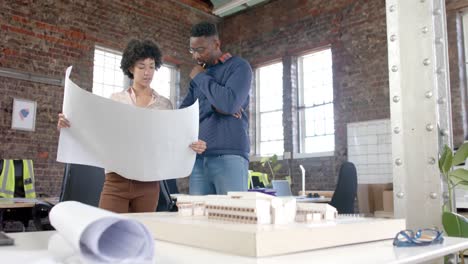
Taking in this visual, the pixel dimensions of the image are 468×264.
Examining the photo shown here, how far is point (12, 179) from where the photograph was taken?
5406 mm

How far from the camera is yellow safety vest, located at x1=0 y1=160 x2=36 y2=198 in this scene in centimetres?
521

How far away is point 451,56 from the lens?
237 inches

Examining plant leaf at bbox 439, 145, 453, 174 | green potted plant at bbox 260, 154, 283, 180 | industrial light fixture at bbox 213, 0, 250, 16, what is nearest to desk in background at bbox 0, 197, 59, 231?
plant leaf at bbox 439, 145, 453, 174

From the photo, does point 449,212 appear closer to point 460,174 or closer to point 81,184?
point 460,174

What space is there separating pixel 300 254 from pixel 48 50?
6.61m

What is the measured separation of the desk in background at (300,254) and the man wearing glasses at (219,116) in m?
1.06

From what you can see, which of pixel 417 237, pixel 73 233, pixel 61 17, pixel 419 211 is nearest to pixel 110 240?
pixel 73 233

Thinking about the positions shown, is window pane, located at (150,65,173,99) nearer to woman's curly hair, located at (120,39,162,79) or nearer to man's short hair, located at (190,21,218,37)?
woman's curly hair, located at (120,39,162,79)

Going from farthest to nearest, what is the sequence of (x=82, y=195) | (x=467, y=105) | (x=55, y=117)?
1. (x=55, y=117)
2. (x=467, y=105)
3. (x=82, y=195)

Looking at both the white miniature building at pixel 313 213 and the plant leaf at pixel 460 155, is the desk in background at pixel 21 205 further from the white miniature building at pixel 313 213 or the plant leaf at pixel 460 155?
the white miniature building at pixel 313 213

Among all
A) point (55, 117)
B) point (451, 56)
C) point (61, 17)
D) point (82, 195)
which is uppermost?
point (61, 17)

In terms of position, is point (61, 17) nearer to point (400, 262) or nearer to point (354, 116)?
point (354, 116)

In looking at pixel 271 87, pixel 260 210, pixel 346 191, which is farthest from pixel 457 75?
pixel 260 210

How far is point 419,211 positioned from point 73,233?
82 centimetres
